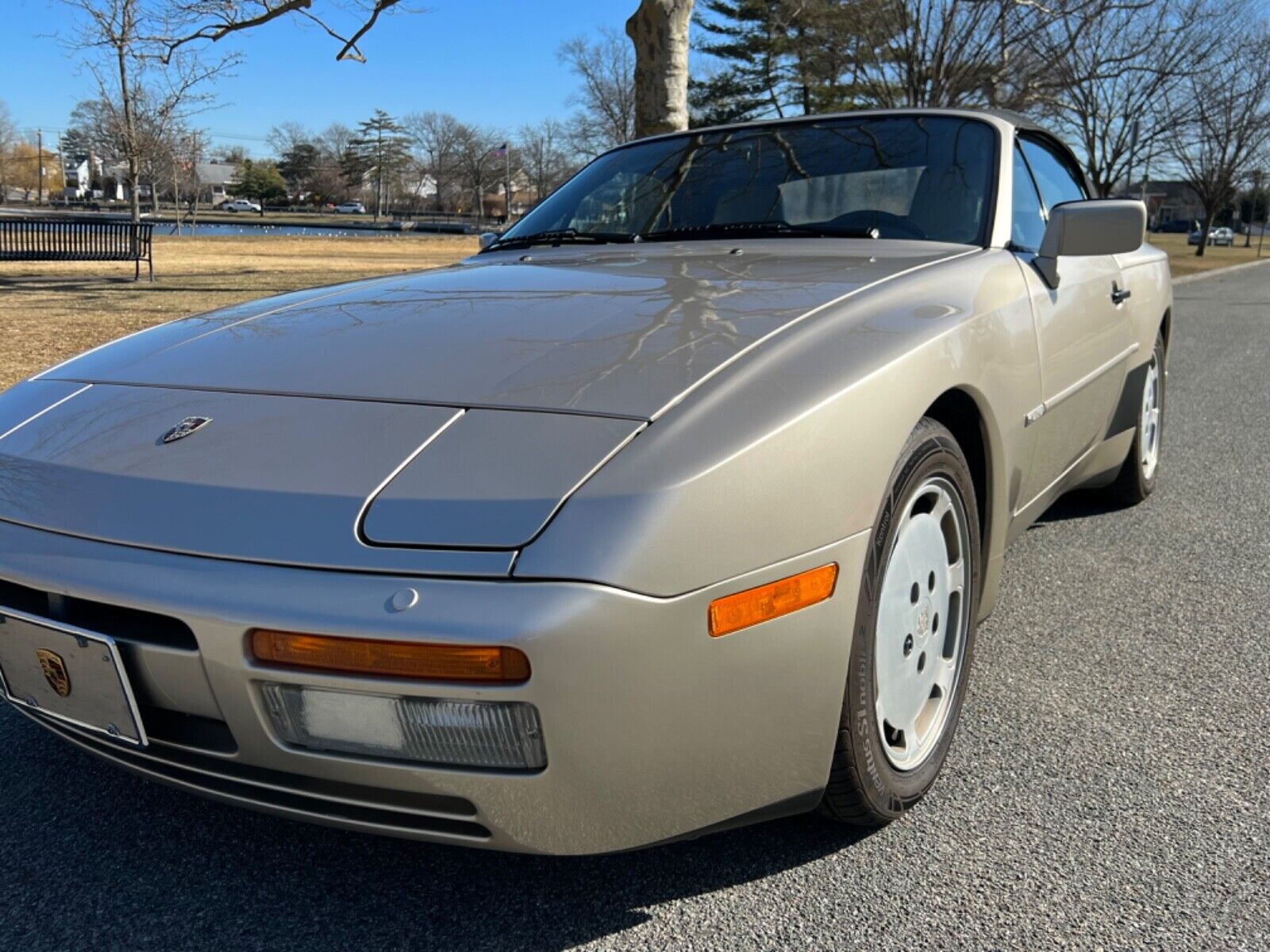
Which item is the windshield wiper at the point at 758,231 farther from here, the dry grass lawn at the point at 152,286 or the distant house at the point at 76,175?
the distant house at the point at 76,175

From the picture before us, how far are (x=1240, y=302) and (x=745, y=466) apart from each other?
780 inches

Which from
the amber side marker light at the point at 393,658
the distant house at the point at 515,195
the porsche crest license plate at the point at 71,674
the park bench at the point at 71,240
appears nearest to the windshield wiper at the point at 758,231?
the amber side marker light at the point at 393,658

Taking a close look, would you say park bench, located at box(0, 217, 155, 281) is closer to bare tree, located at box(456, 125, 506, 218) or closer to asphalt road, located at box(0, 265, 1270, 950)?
asphalt road, located at box(0, 265, 1270, 950)

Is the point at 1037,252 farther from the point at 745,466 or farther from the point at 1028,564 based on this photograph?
the point at 745,466

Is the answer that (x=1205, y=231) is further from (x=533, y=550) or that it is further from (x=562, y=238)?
(x=533, y=550)

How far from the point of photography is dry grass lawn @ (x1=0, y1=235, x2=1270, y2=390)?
26.5 feet

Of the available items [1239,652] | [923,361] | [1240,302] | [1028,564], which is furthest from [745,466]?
[1240,302]

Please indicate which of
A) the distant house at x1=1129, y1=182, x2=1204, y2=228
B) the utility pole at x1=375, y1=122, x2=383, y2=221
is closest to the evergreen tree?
the utility pole at x1=375, y1=122, x2=383, y2=221

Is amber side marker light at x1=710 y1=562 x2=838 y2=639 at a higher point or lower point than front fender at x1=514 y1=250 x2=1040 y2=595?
lower

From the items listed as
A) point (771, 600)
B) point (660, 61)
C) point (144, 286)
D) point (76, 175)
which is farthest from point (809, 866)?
point (76, 175)

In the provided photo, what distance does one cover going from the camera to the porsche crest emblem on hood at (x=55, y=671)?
1.60m

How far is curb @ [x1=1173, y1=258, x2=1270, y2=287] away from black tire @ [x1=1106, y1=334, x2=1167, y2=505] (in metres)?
21.9

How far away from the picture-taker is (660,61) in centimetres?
1040

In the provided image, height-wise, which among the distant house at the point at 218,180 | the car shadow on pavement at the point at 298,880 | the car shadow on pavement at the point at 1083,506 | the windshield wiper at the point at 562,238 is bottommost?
the car shadow on pavement at the point at 298,880
